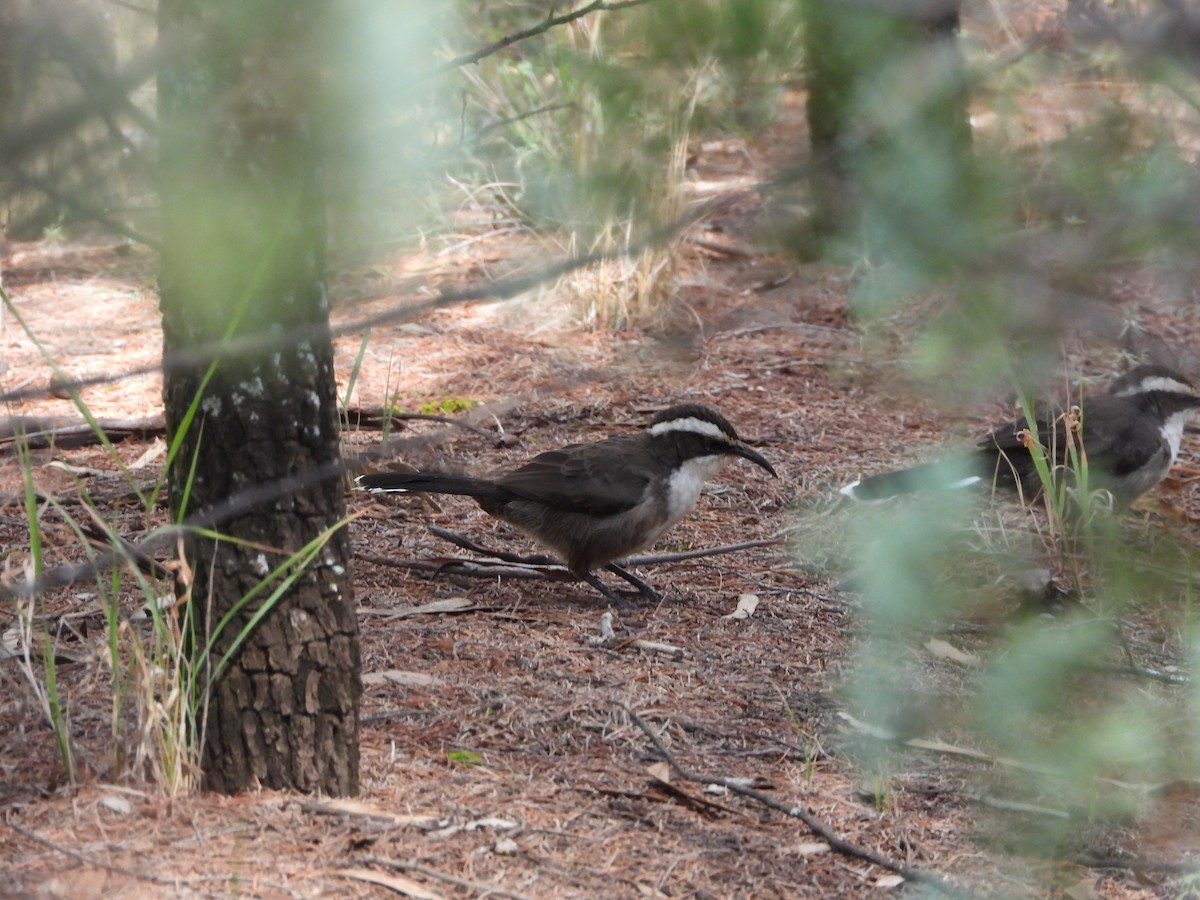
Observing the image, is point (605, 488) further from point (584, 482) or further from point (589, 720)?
point (589, 720)

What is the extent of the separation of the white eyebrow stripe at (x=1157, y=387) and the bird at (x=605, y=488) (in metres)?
2.14

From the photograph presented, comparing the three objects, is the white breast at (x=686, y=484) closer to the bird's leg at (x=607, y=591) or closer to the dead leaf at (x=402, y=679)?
the bird's leg at (x=607, y=591)

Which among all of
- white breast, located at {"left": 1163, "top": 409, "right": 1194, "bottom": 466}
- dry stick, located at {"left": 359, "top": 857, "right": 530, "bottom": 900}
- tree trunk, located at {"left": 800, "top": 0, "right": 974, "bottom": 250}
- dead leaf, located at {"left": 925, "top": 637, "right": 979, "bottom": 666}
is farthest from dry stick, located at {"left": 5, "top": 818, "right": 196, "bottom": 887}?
white breast, located at {"left": 1163, "top": 409, "right": 1194, "bottom": 466}

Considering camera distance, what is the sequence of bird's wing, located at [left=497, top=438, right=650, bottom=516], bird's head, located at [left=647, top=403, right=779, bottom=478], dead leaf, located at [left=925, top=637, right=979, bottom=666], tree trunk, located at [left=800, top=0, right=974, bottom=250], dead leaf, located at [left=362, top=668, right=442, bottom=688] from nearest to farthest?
tree trunk, located at [left=800, top=0, right=974, bottom=250] → dead leaf, located at [left=925, top=637, right=979, bottom=666] → dead leaf, located at [left=362, top=668, right=442, bottom=688] → bird's wing, located at [left=497, top=438, right=650, bottom=516] → bird's head, located at [left=647, top=403, right=779, bottom=478]

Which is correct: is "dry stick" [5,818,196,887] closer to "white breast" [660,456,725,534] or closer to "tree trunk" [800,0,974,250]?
"tree trunk" [800,0,974,250]

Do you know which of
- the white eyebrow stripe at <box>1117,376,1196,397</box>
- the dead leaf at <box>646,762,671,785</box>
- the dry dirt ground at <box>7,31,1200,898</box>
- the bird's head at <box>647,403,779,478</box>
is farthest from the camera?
the white eyebrow stripe at <box>1117,376,1196,397</box>

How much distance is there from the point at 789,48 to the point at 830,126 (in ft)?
0.32

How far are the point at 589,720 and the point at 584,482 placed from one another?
1759 mm

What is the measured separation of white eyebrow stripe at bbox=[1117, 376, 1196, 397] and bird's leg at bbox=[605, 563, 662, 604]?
2.75 metres

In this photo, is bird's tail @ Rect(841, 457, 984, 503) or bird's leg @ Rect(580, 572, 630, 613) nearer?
bird's tail @ Rect(841, 457, 984, 503)

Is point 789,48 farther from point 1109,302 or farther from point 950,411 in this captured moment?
point 950,411

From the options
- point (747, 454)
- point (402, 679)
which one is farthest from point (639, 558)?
point (402, 679)

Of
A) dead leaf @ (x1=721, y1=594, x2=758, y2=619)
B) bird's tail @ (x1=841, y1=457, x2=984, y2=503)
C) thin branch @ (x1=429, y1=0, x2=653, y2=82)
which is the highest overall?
thin branch @ (x1=429, y1=0, x2=653, y2=82)

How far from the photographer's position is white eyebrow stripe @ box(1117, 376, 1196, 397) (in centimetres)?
671
